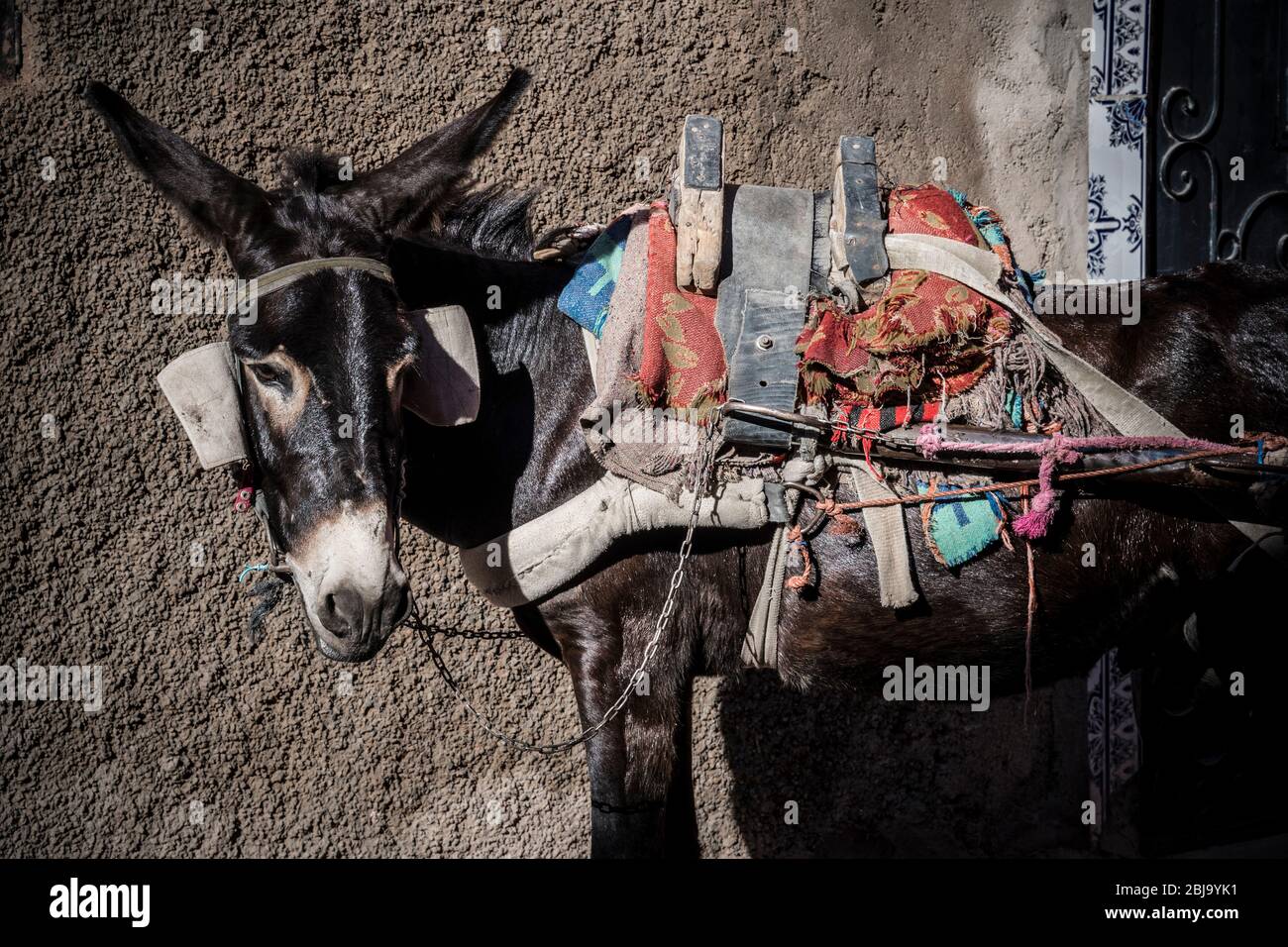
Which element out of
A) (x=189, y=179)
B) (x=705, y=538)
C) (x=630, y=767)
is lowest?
(x=630, y=767)

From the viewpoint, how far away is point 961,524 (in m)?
2.01

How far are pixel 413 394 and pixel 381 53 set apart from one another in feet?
5.23

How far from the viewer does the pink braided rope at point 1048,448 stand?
1.89 metres

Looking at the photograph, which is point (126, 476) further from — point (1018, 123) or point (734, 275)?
point (1018, 123)

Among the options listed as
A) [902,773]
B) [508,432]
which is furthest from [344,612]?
[902,773]

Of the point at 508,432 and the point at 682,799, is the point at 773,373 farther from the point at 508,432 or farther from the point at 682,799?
the point at 682,799

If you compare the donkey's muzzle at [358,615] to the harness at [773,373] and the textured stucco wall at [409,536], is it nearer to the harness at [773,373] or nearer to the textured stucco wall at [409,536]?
the harness at [773,373]

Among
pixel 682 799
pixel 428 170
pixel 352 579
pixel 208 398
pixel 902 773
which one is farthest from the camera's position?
pixel 902 773

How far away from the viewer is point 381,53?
2.92 m

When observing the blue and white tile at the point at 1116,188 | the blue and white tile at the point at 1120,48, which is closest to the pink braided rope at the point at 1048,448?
the blue and white tile at the point at 1116,188

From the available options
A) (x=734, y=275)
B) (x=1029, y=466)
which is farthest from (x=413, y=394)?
(x=1029, y=466)

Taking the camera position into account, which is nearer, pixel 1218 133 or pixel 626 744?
pixel 626 744

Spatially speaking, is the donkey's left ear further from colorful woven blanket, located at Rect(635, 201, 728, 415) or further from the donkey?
colorful woven blanket, located at Rect(635, 201, 728, 415)

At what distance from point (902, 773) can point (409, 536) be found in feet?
6.57
